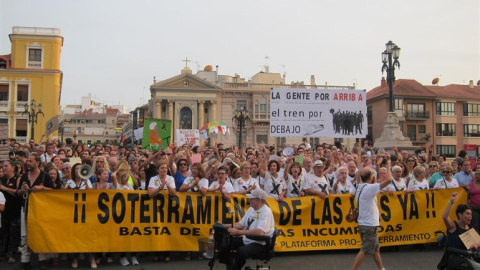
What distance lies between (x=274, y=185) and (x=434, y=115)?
5426 centimetres

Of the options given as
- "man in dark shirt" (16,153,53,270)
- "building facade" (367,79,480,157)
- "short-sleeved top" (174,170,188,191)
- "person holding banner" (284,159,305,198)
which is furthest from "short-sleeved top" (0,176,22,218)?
"building facade" (367,79,480,157)

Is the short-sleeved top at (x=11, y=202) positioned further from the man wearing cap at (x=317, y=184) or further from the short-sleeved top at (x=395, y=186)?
the short-sleeved top at (x=395, y=186)

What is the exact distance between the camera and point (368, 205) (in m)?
7.29

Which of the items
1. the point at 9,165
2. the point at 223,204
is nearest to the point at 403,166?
the point at 223,204

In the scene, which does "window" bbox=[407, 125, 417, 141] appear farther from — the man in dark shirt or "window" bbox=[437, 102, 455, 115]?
the man in dark shirt

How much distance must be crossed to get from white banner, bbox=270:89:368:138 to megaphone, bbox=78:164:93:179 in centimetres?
467

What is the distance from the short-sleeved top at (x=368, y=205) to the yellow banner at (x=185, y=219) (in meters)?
1.87

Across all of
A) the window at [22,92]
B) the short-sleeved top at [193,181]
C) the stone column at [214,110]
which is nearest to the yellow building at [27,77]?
the window at [22,92]

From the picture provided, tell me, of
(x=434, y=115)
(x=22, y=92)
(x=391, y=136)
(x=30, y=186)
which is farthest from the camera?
(x=434, y=115)

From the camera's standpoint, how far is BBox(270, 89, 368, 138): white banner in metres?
11.7

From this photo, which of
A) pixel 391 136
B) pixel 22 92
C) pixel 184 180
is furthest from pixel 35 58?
pixel 184 180

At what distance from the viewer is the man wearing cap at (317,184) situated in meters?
9.09

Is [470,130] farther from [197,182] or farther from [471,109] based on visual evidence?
[197,182]

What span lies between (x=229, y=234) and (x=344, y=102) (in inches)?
261
